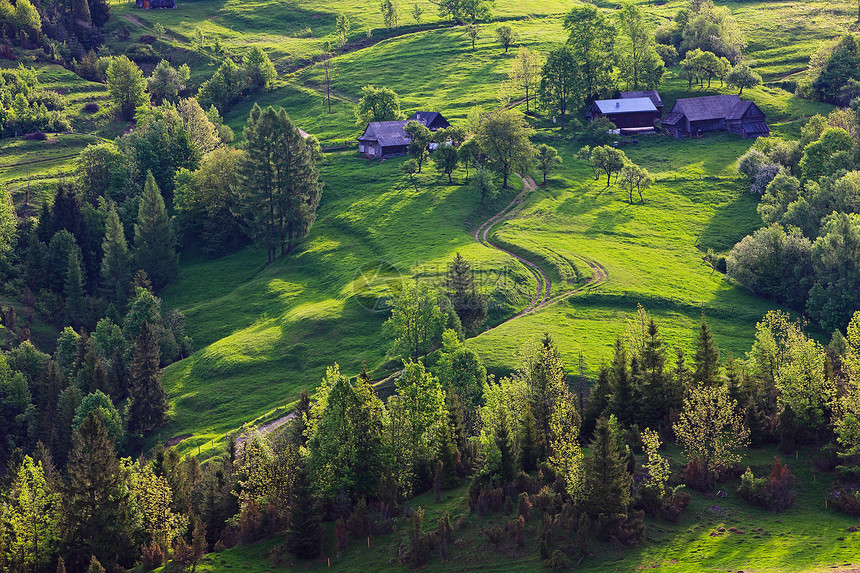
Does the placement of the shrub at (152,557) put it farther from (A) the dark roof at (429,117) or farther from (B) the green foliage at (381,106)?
(B) the green foliage at (381,106)

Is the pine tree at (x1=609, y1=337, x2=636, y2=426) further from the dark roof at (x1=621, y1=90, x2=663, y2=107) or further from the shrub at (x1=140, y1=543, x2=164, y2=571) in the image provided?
the dark roof at (x1=621, y1=90, x2=663, y2=107)

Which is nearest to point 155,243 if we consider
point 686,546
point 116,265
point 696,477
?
point 116,265

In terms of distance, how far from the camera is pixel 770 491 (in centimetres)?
6600

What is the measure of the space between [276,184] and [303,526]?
88.1 metres

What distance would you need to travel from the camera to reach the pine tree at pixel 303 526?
66.4 metres

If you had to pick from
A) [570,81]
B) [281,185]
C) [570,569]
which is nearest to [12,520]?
[570,569]

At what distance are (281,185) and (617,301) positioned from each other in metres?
61.9

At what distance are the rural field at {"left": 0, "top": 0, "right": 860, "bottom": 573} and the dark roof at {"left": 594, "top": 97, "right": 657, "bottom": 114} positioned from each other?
15.7 ft

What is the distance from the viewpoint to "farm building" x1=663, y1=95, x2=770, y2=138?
17150cm

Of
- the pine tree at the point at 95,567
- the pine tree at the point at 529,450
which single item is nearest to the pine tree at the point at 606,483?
the pine tree at the point at 529,450

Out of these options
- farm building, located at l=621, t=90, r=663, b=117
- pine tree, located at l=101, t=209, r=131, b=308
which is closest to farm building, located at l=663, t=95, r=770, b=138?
farm building, located at l=621, t=90, r=663, b=117

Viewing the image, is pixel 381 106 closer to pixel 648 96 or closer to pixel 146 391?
pixel 648 96

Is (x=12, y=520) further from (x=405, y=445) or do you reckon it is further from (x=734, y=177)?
(x=734, y=177)

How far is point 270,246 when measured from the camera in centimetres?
14450
